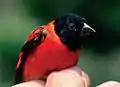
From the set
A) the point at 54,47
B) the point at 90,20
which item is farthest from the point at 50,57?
the point at 90,20

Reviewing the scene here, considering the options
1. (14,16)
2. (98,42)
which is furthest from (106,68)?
(14,16)

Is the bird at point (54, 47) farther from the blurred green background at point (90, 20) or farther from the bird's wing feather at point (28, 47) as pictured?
the blurred green background at point (90, 20)

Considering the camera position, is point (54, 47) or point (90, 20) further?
point (90, 20)

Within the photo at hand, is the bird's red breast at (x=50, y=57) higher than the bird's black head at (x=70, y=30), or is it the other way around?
the bird's black head at (x=70, y=30)

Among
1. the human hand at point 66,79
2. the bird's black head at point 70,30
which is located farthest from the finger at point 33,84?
the bird's black head at point 70,30

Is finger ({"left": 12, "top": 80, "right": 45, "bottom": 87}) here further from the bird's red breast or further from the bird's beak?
the bird's beak

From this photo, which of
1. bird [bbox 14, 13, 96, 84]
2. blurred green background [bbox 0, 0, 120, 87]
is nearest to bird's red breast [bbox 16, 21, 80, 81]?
bird [bbox 14, 13, 96, 84]

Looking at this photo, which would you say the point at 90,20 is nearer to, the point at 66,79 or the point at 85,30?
the point at 85,30
